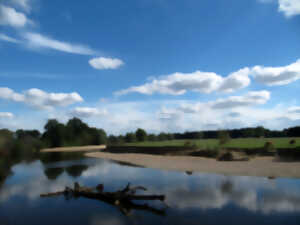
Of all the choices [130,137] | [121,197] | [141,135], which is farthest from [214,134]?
[121,197]

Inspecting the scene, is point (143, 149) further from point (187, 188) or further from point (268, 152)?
point (187, 188)

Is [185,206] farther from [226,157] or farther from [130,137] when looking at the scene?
[130,137]

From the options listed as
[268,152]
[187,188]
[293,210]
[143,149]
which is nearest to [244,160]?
[268,152]

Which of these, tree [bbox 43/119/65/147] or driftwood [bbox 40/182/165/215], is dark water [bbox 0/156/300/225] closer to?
driftwood [bbox 40/182/165/215]

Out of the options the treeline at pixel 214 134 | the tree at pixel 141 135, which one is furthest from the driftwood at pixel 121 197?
the tree at pixel 141 135

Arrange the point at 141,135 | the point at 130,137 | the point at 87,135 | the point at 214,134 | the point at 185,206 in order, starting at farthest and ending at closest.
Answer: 1. the point at 87,135
2. the point at 130,137
3. the point at 141,135
4. the point at 214,134
5. the point at 185,206

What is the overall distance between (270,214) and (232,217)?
1.84 meters

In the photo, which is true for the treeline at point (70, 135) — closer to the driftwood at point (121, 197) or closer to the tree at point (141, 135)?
the tree at point (141, 135)

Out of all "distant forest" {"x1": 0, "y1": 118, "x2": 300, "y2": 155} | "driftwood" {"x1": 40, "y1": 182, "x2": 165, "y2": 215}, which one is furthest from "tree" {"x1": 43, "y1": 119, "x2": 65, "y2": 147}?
"driftwood" {"x1": 40, "y1": 182, "x2": 165, "y2": 215}

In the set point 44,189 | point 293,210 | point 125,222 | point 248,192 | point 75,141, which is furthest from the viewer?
point 75,141

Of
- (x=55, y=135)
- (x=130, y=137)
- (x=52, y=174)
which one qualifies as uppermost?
(x=55, y=135)

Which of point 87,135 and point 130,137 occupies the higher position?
point 87,135

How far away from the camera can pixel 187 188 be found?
14406mm

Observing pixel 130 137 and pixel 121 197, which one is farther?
pixel 130 137
